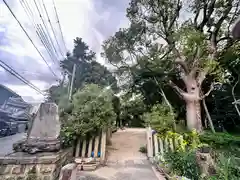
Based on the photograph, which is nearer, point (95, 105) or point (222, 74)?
point (95, 105)

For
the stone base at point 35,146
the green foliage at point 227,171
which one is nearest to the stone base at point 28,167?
the stone base at point 35,146

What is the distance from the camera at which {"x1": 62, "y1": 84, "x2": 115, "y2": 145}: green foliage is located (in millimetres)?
3891

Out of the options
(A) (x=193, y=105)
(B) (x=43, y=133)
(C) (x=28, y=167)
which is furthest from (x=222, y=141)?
(C) (x=28, y=167)

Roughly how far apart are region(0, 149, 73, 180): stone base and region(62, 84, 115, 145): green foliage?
38.6 inches

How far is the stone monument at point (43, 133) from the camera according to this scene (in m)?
2.88

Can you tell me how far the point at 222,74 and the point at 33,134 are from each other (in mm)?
7482

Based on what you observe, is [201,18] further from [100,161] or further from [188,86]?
[100,161]

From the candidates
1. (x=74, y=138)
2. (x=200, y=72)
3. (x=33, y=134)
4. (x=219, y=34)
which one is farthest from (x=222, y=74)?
(x=33, y=134)

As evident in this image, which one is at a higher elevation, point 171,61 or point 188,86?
point 171,61

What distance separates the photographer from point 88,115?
4.08 m

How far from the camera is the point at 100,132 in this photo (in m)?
4.45

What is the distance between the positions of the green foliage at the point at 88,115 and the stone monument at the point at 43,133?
0.48 meters

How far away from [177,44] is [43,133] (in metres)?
6.68

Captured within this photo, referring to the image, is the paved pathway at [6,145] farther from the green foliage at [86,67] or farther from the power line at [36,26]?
the green foliage at [86,67]
